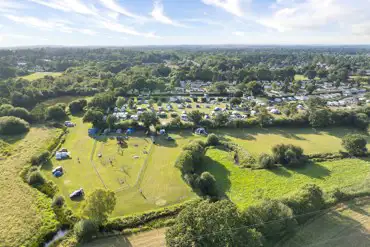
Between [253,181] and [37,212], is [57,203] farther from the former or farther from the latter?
[253,181]

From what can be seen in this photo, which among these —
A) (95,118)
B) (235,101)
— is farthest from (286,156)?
(95,118)

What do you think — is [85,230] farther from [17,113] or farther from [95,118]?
[17,113]

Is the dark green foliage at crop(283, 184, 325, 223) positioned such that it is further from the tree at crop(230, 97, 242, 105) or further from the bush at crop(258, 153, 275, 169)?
the tree at crop(230, 97, 242, 105)

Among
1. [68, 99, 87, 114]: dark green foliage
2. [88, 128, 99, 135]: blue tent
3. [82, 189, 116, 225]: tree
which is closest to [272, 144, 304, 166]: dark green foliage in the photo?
[82, 189, 116, 225]: tree

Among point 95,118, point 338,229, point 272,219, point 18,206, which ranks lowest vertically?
point 18,206

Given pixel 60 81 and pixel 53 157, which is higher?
pixel 60 81

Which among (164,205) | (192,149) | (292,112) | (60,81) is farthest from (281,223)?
(60,81)
